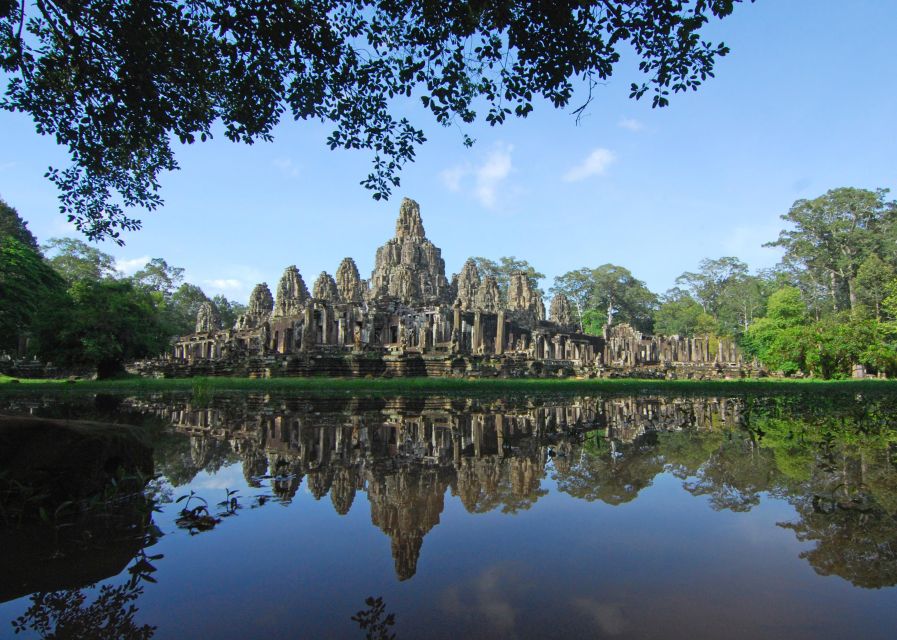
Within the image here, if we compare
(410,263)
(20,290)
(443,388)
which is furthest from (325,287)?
(443,388)

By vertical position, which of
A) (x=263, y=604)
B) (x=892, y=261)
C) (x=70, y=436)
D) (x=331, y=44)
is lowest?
(x=263, y=604)

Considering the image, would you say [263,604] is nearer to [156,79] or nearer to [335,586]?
[335,586]

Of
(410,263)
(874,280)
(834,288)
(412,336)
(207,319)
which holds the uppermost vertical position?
(410,263)

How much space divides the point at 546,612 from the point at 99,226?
460 inches

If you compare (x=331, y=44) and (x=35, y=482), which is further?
(x=331, y=44)

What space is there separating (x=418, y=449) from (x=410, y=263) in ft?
165

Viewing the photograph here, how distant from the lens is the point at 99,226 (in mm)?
10508

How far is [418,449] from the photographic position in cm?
615

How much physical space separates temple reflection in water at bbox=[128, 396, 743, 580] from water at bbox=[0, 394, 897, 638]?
4cm

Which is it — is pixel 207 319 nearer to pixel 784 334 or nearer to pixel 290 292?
pixel 290 292

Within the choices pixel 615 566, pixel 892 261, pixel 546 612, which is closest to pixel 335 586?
pixel 546 612

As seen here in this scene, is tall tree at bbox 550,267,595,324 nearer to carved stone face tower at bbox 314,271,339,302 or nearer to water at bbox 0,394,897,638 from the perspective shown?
carved stone face tower at bbox 314,271,339,302

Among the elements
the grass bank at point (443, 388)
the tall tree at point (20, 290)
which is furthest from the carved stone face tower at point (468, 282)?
the grass bank at point (443, 388)

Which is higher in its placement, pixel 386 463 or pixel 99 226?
pixel 99 226
